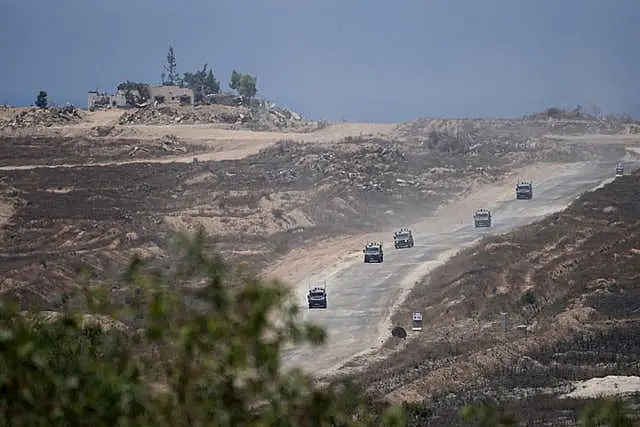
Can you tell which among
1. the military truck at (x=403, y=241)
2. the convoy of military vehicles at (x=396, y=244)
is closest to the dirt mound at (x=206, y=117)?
the convoy of military vehicles at (x=396, y=244)

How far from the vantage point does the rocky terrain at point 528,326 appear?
27484mm

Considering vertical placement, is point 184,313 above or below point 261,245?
above

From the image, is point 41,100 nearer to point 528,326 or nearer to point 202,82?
point 202,82

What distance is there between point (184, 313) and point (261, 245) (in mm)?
56544

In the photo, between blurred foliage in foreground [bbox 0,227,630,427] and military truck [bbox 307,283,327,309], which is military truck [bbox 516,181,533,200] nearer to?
military truck [bbox 307,283,327,309]

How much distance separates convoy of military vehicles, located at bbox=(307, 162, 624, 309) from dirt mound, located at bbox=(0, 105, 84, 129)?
54.6 metres

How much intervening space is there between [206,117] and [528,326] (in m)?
85.0

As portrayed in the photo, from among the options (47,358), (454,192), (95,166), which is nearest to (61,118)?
(95,166)

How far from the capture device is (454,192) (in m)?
85.6

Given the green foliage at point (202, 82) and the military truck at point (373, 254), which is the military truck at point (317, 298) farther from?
the green foliage at point (202, 82)

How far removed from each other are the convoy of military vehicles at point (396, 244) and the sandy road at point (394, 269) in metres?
0.42

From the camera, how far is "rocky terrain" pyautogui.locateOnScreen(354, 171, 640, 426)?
90.2 ft

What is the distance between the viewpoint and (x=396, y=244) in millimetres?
61594

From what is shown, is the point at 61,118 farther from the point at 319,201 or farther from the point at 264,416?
the point at 264,416
